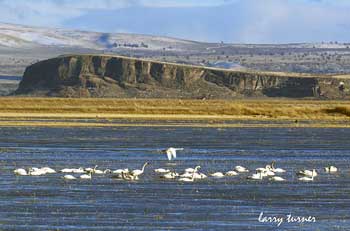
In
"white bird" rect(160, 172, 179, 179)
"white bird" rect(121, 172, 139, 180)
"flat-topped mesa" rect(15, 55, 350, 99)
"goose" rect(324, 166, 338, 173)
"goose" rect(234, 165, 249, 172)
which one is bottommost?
"flat-topped mesa" rect(15, 55, 350, 99)

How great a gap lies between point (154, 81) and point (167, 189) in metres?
115

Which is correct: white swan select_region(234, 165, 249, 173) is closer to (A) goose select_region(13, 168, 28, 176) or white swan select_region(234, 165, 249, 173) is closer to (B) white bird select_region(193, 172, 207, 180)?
(B) white bird select_region(193, 172, 207, 180)

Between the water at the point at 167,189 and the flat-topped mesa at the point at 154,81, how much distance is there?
87.2 metres

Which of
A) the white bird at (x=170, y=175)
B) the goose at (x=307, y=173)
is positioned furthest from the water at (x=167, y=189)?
the goose at (x=307, y=173)

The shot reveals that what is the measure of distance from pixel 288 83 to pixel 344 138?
89.0m

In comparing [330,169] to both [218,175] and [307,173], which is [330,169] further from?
[218,175]

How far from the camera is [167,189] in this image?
100 ft

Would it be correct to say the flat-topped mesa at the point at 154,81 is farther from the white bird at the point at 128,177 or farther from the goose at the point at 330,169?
the white bird at the point at 128,177

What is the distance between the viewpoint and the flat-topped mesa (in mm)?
139875

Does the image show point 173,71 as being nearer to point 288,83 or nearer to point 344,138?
point 288,83

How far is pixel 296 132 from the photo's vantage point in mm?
59875

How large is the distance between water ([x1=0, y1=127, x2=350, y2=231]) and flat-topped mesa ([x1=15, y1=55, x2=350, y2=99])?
87187 mm

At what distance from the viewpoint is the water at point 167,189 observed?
2418 cm

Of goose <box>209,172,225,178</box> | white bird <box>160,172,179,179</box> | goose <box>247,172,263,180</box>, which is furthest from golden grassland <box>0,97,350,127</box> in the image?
goose <box>247,172,263,180</box>
